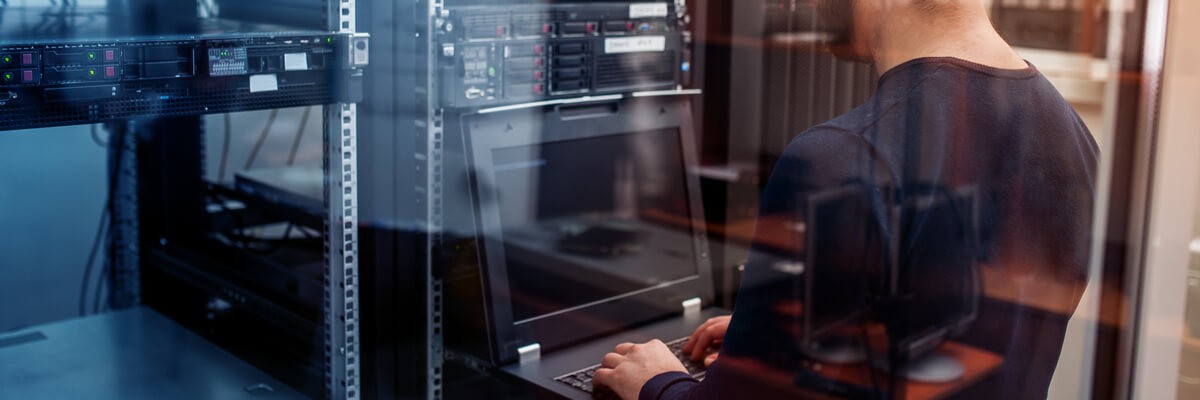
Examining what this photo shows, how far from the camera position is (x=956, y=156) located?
39.5 inches

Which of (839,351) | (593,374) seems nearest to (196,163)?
(593,374)

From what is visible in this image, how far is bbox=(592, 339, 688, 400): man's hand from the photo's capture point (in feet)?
4.11

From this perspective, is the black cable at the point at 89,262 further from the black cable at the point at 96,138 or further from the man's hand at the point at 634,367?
the man's hand at the point at 634,367

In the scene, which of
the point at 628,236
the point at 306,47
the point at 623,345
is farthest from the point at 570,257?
the point at 306,47

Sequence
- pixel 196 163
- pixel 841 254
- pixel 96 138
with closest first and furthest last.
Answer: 1. pixel 841 254
2. pixel 196 163
3. pixel 96 138

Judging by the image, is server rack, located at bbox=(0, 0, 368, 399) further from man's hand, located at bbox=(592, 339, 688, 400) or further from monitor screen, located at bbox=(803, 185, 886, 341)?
monitor screen, located at bbox=(803, 185, 886, 341)

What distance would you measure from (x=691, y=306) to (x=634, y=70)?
37 centimetres

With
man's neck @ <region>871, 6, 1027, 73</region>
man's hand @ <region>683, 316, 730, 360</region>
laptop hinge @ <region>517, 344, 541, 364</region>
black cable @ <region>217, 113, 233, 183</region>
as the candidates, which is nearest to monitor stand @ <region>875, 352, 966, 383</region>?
man's neck @ <region>871, 6, 1027, 73</region>

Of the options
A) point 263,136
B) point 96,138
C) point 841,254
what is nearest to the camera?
point 841,254

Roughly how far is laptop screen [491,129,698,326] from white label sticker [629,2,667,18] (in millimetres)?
178

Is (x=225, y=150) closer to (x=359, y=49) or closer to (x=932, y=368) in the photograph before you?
(x=359, y=49)

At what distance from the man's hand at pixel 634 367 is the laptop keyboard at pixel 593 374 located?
1cm

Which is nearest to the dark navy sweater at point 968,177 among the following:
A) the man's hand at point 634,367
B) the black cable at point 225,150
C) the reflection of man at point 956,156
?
the reflection of man at point 956,156

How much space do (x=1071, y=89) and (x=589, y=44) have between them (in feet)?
2.94
